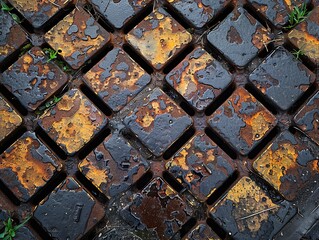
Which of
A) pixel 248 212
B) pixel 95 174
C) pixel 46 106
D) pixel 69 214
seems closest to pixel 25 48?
pixel 46 106

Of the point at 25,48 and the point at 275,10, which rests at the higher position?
the point at 25,48


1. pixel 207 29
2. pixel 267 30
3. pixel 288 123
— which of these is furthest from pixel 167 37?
pixel 288 123

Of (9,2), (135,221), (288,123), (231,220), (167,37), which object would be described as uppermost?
(9,2)

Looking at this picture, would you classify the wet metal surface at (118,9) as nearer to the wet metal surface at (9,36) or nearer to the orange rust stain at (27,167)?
the wet metal surface at (9,36)

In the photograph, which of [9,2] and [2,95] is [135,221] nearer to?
[2,95]

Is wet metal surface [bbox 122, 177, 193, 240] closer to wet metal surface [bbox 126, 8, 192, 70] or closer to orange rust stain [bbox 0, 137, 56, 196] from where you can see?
orange rust stain [bbox 0, 137, 56, 196]

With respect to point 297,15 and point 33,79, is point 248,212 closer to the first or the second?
point 297,15

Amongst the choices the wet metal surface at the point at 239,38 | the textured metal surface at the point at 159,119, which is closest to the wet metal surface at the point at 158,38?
the textured metal surface at the point at 159,119
